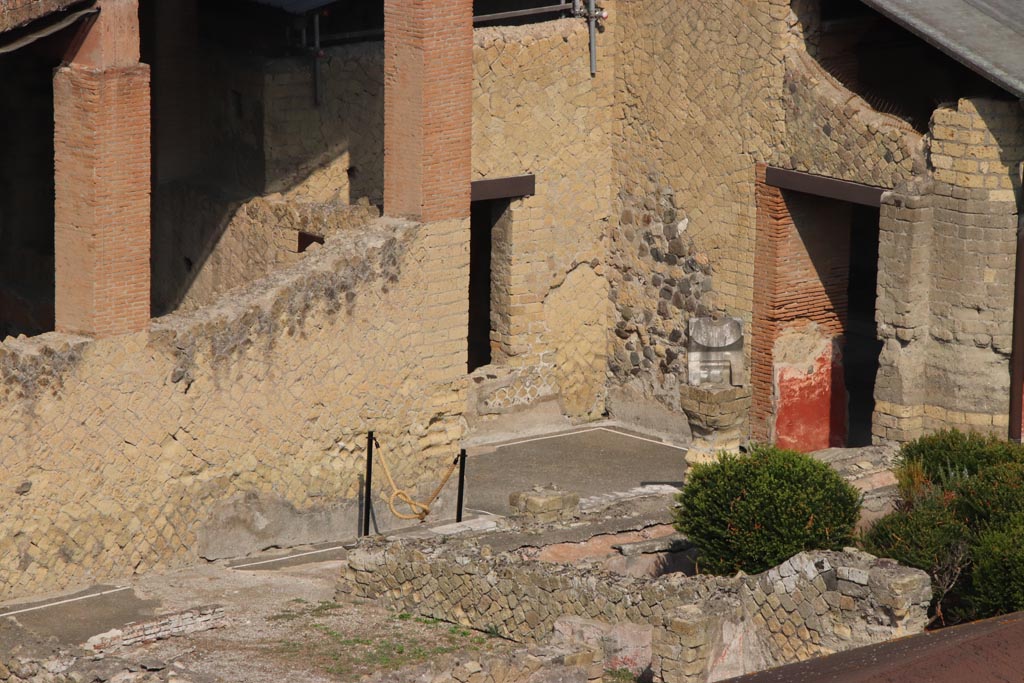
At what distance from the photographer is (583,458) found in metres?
21.8

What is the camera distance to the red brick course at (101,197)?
55.5 feet

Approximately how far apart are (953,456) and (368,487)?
17.8 ft

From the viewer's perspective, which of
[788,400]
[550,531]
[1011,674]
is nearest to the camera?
[1011,674]

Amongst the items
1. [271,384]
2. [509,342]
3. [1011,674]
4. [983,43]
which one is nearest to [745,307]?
[509,342]

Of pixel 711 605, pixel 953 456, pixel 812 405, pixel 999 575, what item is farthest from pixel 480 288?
pixel 999 575

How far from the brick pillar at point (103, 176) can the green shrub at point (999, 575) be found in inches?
283

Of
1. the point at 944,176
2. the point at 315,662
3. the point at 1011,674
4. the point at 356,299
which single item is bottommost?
the point at 315,662

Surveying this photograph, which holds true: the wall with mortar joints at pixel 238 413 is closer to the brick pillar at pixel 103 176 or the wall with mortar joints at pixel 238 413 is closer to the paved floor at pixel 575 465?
the brick pillar at pixel 103 176

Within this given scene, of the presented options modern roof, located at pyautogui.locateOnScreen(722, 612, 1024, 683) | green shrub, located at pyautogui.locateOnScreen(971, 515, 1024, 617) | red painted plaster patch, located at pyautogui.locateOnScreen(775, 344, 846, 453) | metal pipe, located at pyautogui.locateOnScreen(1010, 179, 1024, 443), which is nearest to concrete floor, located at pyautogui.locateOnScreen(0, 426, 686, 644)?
red painted plaster patch, located at pyautogui.locateOnScreen(775, 344, 846, 453)

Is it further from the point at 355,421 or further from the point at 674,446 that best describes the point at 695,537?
the point at 674,446

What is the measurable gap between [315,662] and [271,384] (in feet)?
13.1

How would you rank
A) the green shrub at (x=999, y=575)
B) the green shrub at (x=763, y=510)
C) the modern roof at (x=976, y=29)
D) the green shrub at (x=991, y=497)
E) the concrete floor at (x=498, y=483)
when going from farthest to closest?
the modern roof at (x=976, y=29) → the concrete floor at (x=498, y=483) → the green shrub at (x=991, y=497) → the green shrub at (x=763, y=510) → the green shrub at (x=999, y=575)

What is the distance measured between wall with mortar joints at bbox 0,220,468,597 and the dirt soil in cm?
76

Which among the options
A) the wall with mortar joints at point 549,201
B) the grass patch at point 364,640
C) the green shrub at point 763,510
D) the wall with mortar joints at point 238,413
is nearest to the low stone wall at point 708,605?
the grass patch at point 364,640
